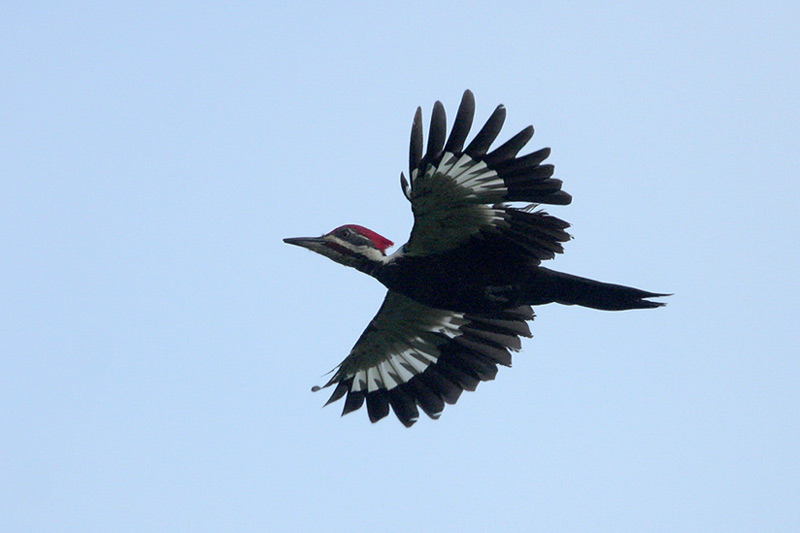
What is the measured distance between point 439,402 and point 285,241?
6.72 ft

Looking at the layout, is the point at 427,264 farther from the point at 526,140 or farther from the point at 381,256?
the point at 526,140

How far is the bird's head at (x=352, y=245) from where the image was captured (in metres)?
8.59

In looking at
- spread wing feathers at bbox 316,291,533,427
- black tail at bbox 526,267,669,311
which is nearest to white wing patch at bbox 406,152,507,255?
black tail at bbox 526,267,669,311

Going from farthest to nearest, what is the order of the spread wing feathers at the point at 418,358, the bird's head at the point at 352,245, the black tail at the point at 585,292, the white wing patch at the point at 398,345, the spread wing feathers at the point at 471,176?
the white wing patch at the point at 398,345 < the spread wing feathers at the point at 418,358 < the bird's head at the point at 352,245 < the black tail at the point at 585,292 < the spread wing feathers at the point at 471,176

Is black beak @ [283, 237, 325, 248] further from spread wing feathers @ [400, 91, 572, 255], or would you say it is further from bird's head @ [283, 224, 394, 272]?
spread wing feathers @ [400, 91, 572, 255]

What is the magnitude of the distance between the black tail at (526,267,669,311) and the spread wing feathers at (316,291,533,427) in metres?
0.79

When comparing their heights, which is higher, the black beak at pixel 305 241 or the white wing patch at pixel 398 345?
the black beak at pixel 305 241

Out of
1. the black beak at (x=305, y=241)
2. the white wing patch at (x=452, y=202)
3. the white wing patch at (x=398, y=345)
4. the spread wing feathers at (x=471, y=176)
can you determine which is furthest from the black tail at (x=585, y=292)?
the black beak at (x=305, y=241)

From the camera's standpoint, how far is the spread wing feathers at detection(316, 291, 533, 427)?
918cm

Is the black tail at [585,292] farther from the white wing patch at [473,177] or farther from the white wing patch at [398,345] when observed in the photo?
the white wing patch at [398,345]

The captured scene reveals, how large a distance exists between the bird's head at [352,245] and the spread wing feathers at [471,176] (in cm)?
52

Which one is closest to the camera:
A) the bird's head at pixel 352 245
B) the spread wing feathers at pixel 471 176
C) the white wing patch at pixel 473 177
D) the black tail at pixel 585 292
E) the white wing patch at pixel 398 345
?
the spread wing feathers at pixel 471 176

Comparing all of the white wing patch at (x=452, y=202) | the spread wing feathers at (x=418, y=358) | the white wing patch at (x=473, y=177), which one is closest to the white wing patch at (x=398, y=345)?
the spread wing feathers at (x=418, y=358)

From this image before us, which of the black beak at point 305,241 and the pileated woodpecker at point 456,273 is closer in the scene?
the pileated woodpecker at point 456,273
